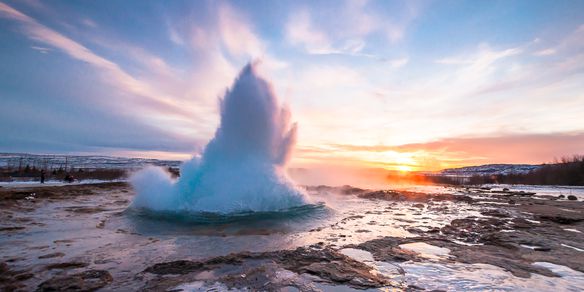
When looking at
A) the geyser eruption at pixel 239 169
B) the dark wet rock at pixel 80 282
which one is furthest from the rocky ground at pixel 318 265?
the geyser eruption at pixel 239 169

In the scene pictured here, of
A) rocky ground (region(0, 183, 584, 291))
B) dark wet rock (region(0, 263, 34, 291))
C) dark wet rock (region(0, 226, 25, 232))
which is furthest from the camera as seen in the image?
dark wet rock (region(0, 226, 25, 232))

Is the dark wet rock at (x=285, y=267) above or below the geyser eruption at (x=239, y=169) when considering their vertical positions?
below

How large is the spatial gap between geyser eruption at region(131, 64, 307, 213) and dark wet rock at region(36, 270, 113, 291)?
6470 millimetres

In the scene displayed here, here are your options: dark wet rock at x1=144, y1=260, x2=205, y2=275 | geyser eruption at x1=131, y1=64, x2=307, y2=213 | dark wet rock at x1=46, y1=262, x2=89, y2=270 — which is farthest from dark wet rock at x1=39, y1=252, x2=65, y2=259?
geyser eruption at x1=131, y1=64, x2=307, y2=213

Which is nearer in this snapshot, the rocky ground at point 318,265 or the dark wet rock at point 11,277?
the dark wet rock at point 11,277

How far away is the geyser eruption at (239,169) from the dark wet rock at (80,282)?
6.47m

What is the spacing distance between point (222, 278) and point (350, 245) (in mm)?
3632

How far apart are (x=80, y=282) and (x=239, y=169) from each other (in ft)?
27.4

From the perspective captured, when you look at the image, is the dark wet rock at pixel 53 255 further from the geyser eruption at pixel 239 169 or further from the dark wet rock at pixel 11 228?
the geyser eruption at pixel 239 169

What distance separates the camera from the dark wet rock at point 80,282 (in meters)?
4.39

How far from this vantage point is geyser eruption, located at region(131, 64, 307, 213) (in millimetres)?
12047

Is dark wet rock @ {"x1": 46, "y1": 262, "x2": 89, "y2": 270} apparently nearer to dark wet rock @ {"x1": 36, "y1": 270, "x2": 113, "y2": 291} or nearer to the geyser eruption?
dark wet rock @ {"x1": 36, "y1": 270, "x2": 113, "y2": 291}

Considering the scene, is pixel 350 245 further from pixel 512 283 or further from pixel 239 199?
pixel 239 199

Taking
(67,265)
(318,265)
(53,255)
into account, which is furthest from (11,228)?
(318,265)
